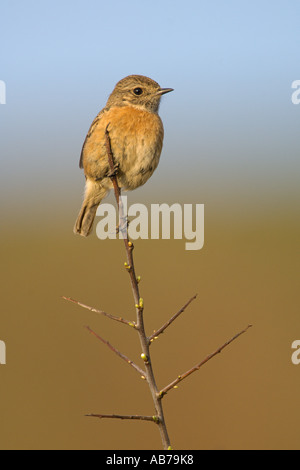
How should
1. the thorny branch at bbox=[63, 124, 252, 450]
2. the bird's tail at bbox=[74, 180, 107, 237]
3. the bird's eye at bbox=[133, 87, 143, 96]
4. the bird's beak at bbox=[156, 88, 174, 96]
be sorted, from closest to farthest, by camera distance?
the thorny branch at bbox=[63, 124, 252, 450]
the bird's beak at bbox=[156, 88, 174, 96]
the bird's eye at bbox=[133, 87, 143, 96]
the bird's tail at bbox=[74, 180, 107, 237]

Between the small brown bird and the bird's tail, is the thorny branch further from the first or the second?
the bird's tail

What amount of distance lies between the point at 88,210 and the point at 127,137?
3.48 feet

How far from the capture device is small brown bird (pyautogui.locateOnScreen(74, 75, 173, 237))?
438 centimetres

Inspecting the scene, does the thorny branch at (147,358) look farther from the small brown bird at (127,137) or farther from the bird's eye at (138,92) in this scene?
the bird's eye at (138,92)

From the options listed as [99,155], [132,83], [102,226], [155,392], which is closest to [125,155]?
[99,155]

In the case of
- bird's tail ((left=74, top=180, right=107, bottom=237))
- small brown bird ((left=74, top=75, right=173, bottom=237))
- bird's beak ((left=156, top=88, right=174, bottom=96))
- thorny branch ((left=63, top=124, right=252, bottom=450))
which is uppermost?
bird's beak ((left=156, top=88, right=174, bottom=96))

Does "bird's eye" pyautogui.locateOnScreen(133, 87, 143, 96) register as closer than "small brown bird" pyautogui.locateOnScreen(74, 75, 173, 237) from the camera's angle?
No

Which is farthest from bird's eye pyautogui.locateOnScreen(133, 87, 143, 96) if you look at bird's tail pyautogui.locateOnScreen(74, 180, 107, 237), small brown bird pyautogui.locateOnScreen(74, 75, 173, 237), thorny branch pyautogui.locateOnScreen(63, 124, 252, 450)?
thorny branch pyautogui.locateOnScreen(63, 124, 252, 450)

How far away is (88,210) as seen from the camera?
5.17m

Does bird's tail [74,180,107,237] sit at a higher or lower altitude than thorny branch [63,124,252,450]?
higher

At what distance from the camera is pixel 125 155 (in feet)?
14.2

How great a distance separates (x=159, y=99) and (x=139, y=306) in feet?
9.78

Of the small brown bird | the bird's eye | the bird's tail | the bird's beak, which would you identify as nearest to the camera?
the small brown bird

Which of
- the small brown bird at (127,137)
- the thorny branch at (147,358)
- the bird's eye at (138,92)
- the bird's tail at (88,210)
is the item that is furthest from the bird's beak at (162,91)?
the thorny branch at (147,358)
